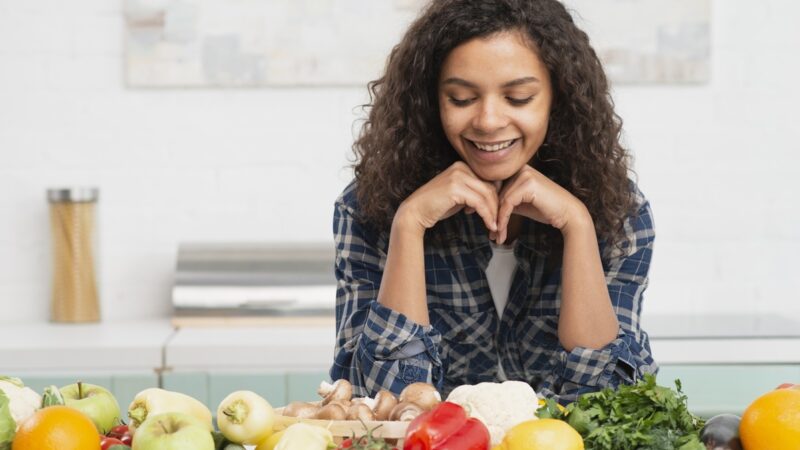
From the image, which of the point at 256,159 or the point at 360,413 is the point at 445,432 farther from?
the point at 256,159

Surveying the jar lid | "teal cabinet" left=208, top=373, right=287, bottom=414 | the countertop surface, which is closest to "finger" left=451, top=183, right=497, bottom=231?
the countertop surface

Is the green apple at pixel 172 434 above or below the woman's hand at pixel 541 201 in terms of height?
below

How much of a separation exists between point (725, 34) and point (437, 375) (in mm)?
1869

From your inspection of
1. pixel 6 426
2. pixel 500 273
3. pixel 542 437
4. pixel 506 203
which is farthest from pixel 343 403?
pixel 500 273

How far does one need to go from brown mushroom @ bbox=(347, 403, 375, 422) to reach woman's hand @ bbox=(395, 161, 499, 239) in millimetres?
535

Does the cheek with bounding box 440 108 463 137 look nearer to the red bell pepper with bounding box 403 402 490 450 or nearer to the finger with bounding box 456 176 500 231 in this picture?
the finger with bounding box 456 176 500 231

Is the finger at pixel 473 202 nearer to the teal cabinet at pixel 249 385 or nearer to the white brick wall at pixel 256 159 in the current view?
the teal cabinet at pixel 249 385

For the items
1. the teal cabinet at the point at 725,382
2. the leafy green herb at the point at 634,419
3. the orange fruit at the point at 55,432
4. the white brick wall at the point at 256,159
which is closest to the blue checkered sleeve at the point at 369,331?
the leafy green herb at the point at 634,419

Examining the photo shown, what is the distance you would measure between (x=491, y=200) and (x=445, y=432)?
2.23 feet

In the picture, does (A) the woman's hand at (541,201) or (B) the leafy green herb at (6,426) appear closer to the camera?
(B) the leafy green herb at (6,426)

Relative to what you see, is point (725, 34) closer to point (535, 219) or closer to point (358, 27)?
point (358, 27)

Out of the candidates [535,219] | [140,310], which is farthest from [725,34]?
[140,310]

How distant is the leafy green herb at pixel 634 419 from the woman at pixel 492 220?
0.40 meters

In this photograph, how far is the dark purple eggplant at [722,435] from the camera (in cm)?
109
